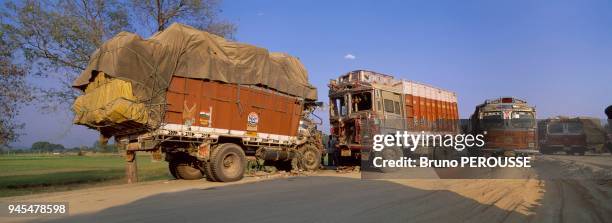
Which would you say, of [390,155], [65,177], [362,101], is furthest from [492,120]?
[65,177]

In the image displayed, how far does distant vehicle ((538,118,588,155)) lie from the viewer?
102 ft

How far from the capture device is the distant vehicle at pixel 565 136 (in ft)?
102

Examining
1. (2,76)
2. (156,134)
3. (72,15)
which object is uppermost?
(72,15)

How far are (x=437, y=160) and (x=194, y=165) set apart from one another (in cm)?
1107

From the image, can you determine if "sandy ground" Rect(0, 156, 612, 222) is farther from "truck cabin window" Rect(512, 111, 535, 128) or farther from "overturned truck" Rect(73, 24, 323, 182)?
"truck cabin window" Rect(512, 111, 535, 128)

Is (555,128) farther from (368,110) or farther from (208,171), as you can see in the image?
(208,171)

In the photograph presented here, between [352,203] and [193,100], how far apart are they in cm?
615

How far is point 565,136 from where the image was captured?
31.8 m

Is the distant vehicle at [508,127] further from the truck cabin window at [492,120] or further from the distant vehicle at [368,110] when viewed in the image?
the distant vehicle at [368,110]

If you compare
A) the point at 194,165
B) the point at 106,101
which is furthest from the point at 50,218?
the point at 194,165

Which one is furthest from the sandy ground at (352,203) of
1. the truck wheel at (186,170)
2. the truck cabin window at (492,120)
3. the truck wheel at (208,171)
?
the truck cabin window at (492,120)

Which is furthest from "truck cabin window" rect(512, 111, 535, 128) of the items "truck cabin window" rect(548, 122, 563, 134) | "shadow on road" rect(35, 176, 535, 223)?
"truck cabin window" rect(548, 122, 563, 134)

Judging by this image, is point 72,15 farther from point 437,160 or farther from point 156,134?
point 437,160

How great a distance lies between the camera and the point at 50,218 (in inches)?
270
